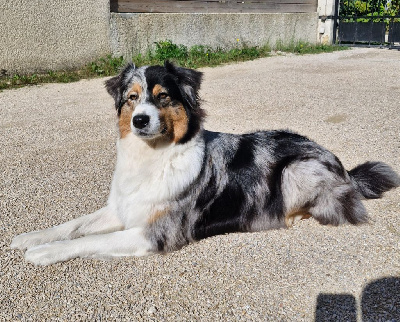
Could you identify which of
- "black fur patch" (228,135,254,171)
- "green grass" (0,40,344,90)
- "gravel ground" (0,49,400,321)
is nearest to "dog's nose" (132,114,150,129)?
"black fur patch" (228,135,254,171)

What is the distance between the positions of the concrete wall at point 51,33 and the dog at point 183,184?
7.97 metres

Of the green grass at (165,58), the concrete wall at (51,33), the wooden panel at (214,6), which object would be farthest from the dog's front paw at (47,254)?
the wooden panel at (214,6)

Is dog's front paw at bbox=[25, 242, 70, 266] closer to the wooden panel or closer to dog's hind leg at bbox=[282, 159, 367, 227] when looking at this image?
dog's hind leg at bbox=[282, 159, 367, 227]

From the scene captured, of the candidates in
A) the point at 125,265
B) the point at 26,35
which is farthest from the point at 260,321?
the point at 26,35

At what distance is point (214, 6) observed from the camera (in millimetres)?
14555

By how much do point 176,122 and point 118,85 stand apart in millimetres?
793

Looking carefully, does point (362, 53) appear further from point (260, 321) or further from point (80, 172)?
point (260, 321)

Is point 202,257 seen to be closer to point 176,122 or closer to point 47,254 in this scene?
point 176,122

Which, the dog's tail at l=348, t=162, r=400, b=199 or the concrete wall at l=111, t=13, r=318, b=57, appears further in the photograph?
the concrete wall at l=111, t=13, r=318, b=57

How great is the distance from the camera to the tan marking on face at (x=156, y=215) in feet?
12.4

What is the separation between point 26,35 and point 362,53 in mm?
11539

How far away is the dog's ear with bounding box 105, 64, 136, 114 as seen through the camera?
4.05 meters

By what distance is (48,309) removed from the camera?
3162mm

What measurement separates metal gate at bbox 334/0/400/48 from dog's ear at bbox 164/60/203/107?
14277mm
